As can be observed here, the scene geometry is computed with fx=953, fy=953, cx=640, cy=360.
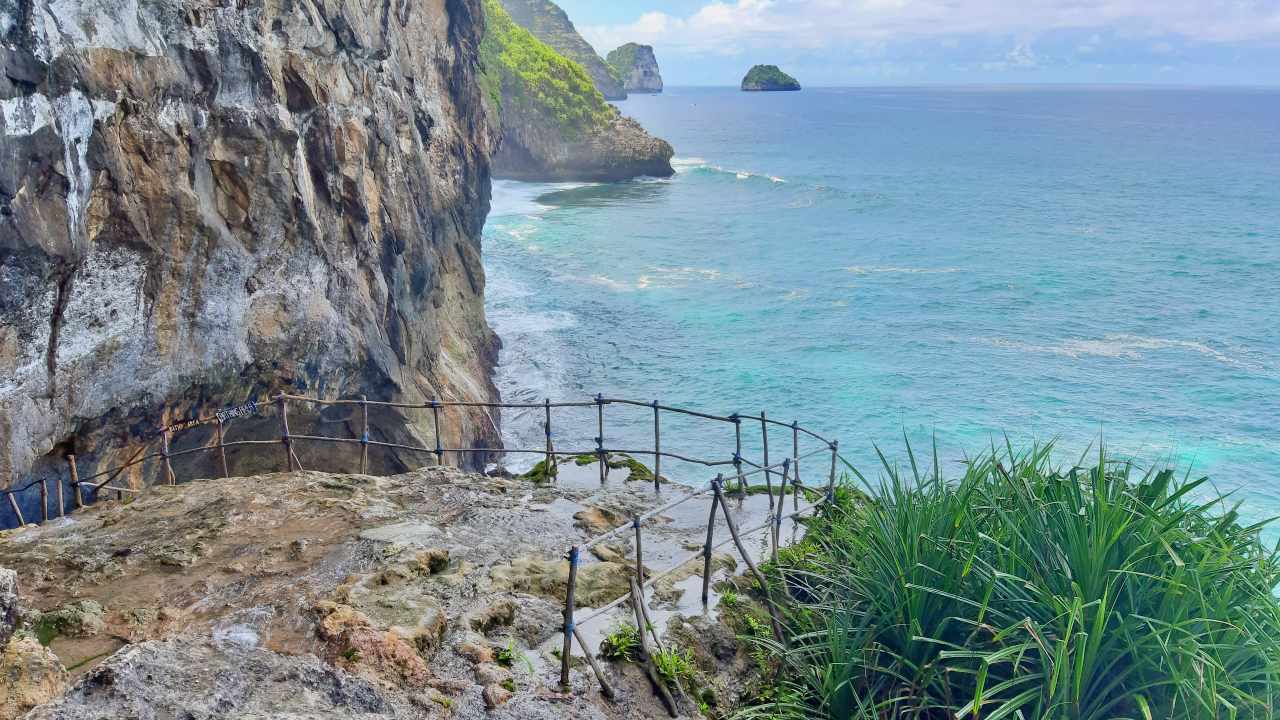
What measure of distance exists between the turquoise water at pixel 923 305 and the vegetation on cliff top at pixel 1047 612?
8.28 metres

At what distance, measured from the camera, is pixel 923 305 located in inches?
1667

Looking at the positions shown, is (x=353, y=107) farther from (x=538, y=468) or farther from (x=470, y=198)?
(x=470, y=198)

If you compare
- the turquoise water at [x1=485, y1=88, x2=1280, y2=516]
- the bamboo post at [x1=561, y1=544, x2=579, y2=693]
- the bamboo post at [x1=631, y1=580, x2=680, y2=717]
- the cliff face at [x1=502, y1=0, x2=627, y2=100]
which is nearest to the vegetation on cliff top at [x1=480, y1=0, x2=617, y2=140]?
the turquoise water at [x1=485, y1=88, x2=1280, y2=516]

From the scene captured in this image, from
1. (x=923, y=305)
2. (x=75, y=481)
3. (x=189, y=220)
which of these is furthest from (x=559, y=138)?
(x=75, y=481)

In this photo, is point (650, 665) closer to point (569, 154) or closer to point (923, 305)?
point (923, 305)

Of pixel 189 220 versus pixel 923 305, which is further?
pixel 923 305

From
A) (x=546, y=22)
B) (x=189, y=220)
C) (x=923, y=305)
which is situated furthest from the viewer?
(x=546, y=22)

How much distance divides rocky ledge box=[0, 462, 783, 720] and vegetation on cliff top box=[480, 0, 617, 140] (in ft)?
252

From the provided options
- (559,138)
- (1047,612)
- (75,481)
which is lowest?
(75,481)

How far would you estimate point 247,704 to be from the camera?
645cm

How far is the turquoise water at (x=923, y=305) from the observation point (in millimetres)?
30016

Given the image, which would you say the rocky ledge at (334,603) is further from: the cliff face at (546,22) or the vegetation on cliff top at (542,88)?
the cliff face at (546,22)

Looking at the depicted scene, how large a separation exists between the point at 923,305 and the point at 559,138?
5047 cm

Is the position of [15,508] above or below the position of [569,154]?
below
